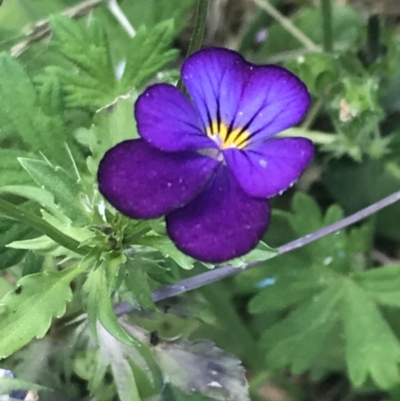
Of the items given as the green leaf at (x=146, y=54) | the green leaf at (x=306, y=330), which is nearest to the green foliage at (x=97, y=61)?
the green leaf at (x=146, y=54)

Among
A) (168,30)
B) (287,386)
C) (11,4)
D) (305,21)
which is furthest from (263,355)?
(11,4)

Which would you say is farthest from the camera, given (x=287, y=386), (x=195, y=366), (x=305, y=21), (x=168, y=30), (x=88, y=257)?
(x=305, y=21)

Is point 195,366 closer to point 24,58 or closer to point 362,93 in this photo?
point 362,93

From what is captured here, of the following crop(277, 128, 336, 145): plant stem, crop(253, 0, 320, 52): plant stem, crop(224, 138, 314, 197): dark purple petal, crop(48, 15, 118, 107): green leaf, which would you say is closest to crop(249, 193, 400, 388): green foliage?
crop(277, 128, 336, 145): plant stem

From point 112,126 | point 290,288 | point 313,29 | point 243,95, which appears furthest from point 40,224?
point 313,29

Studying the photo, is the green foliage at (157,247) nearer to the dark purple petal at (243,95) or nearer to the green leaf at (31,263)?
the green leaf at (31,263)

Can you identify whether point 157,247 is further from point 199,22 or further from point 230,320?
point 230,320

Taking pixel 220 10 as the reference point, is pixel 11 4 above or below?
above
